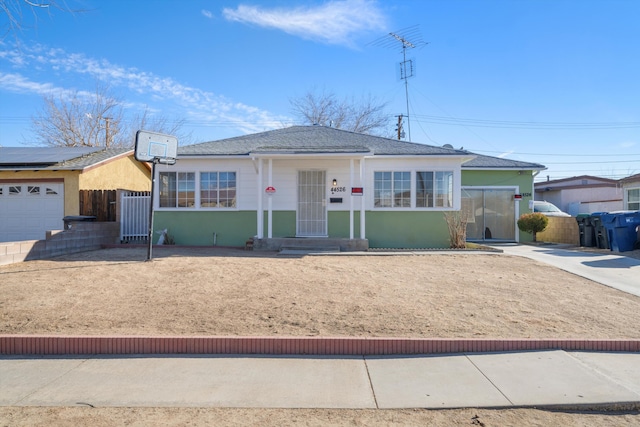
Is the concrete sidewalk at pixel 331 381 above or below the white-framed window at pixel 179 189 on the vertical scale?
below

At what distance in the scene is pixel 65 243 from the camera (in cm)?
1203

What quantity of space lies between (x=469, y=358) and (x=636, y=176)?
1690 cm

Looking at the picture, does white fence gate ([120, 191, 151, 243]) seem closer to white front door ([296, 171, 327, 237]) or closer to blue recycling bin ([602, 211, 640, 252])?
white front door ([296, 171, 327, 237])

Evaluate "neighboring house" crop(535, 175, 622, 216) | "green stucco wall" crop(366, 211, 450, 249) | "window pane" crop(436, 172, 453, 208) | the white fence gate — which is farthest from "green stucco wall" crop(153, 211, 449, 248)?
"neighboring house" crop(535, 175, 622, 216)

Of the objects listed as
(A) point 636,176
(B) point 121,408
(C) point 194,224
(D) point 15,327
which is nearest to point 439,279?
(B) point 121,408

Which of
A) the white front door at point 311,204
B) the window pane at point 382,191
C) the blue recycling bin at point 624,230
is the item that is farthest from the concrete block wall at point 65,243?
the blue recycling bin at point 624,230

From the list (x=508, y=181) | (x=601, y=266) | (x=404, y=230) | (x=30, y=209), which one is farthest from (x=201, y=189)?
(x=508, y=181)

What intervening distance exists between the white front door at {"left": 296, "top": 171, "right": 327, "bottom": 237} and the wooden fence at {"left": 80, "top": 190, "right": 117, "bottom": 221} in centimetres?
667

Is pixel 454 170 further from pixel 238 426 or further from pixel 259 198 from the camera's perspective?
pixel 238 426

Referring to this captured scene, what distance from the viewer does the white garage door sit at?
52.0ft

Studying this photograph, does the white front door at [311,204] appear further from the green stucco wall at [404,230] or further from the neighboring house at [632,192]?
the neighboring house at [632,192]

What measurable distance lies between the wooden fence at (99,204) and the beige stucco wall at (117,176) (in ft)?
1.95

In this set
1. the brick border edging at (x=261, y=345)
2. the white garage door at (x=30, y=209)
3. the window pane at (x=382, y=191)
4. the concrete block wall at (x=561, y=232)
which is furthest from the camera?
the concrete block wall at (x=561, y=232)

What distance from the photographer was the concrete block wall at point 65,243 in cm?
1012
